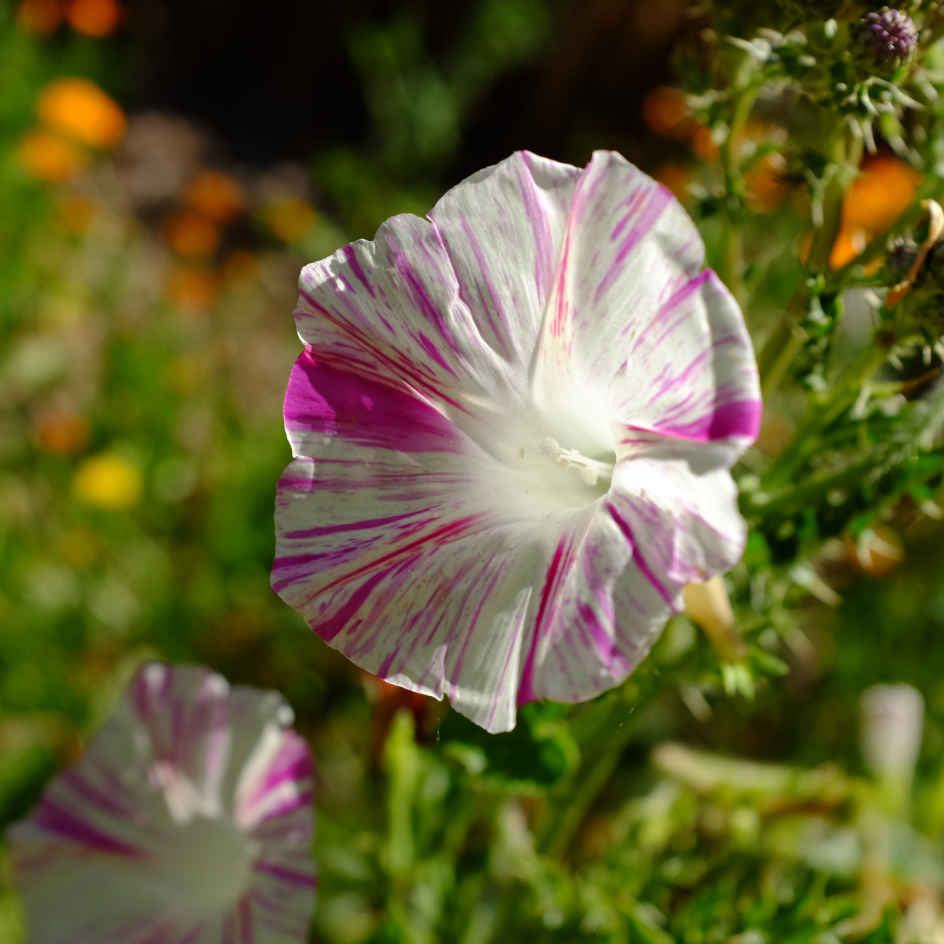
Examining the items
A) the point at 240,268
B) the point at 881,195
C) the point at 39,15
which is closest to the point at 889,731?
the point at 881,195

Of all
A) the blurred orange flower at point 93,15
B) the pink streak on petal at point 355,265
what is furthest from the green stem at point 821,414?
the blurred orange flower at point 93,15

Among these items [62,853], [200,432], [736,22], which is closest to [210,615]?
[200,432]

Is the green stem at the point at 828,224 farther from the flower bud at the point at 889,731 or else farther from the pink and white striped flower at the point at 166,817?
the flower bud at the point at 889,731

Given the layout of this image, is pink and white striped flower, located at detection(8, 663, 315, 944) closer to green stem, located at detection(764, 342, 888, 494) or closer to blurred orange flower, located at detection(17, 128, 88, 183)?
green stem, located at detection(764, 342, 888, 494)

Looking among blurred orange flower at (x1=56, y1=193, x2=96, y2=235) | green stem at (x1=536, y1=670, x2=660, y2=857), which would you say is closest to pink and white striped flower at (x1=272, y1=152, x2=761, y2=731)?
green stem at (x1=536, y1=670, x2=660, y2=857)

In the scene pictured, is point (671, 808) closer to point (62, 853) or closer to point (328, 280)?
point (62, 853)

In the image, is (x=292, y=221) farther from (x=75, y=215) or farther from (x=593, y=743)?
(x=593, y=743)
